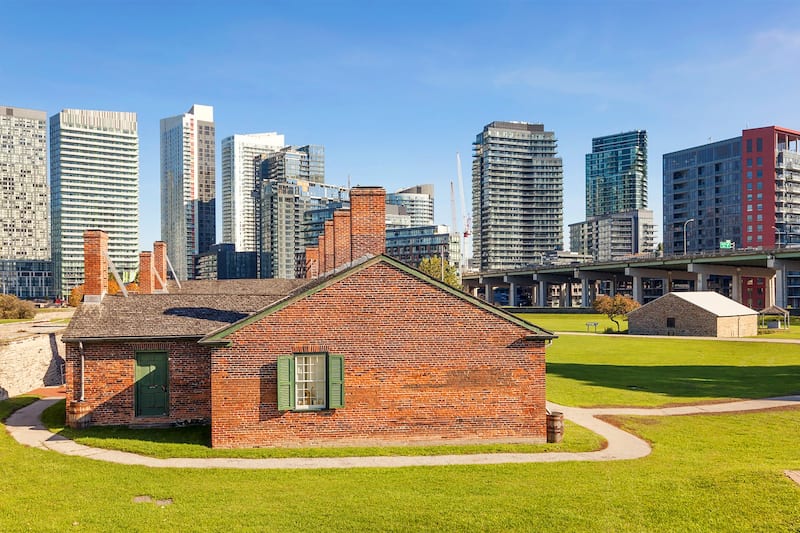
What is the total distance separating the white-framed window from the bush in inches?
2849

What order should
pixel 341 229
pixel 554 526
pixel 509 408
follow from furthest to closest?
1. pixel 341 229
2. pixel 509 408
3. pixel 554 526

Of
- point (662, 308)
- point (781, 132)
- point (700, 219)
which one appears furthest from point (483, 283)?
point (662, 308)

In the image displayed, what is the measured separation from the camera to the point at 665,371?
126 feet

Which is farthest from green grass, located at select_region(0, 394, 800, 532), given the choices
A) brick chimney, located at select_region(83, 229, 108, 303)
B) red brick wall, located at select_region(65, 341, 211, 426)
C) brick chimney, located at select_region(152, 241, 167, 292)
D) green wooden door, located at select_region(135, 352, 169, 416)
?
brick chimney, located at select_region(152, 241, 167, 292)

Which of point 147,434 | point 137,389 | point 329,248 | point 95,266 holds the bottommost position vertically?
point 147,434

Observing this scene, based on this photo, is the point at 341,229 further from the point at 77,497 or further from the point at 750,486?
the point at 750,486

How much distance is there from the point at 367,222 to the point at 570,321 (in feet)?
254

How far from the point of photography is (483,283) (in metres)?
181

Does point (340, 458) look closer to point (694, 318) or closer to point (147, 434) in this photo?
point (147, 434)

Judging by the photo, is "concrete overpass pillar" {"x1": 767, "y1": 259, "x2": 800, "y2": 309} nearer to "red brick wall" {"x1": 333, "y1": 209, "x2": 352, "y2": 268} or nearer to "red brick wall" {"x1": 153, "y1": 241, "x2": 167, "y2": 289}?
"red brick wall" {"x1": 333, "y1": 209, "x2": 352, "y2": 268}

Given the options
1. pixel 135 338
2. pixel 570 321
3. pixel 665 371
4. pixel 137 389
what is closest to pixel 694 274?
pixel 570 321

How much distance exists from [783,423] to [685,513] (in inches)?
496

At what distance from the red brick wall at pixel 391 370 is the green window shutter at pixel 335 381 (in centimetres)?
23

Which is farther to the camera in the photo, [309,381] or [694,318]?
[694,318]
